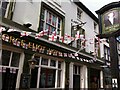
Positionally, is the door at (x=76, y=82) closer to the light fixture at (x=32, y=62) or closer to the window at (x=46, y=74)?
the window at (x=46, y=74)

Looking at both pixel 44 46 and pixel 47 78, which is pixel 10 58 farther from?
pixel 47 78

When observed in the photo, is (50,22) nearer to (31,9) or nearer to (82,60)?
(31,9)

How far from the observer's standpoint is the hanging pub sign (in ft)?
23.9

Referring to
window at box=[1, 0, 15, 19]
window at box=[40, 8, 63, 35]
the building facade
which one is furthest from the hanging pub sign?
window at box=[1, 0, 15, 19]

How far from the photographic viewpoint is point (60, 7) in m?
10.6

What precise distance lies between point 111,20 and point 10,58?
5.39 m

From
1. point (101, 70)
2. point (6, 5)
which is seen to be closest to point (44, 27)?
point (6, 5)

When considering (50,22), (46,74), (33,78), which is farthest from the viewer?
(50,22)

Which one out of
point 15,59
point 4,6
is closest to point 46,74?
point 15,59

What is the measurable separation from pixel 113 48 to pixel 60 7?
5.30 m

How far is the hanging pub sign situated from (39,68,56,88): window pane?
3924 millimetres

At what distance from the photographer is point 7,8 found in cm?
701

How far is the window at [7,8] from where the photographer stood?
6882mm

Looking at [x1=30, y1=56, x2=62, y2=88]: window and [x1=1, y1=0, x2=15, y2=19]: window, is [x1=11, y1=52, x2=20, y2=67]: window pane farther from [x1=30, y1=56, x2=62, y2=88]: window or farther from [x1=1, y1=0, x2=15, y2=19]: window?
[x1=1, y1=0, x2=15, y2=19]: window
